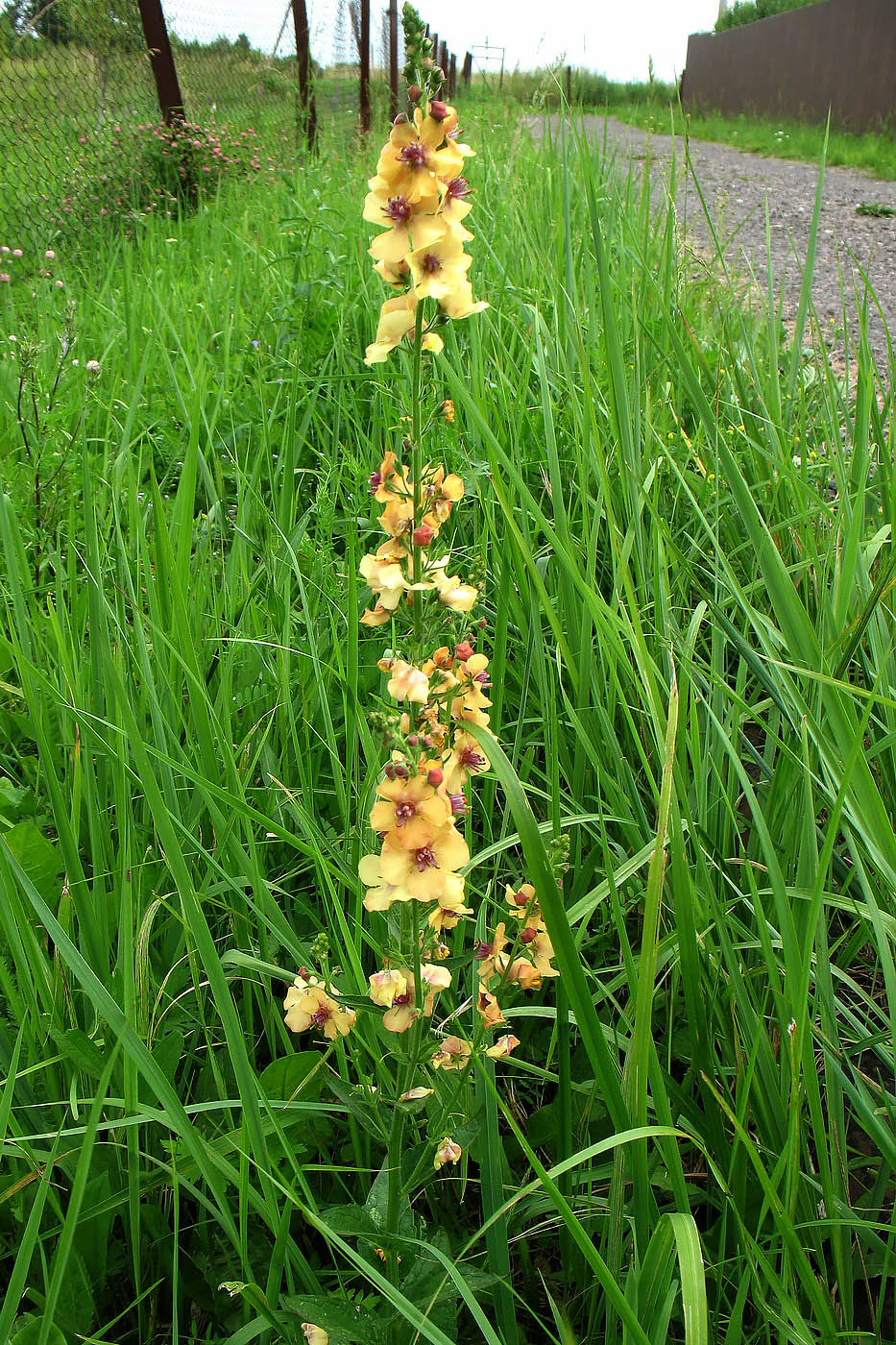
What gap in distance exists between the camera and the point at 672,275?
2.72 meters

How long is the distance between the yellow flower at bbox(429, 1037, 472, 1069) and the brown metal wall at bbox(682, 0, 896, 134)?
12367mm

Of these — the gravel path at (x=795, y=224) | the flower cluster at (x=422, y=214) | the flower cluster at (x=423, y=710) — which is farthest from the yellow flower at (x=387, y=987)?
the gravel path at (x=795, y=224)

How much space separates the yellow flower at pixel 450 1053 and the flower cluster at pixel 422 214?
70 cm

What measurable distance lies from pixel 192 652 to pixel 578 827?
656 mm

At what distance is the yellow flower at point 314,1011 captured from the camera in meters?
0.93

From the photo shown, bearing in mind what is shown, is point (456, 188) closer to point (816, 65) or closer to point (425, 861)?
point (425, 861)

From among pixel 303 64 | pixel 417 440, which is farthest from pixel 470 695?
pixel 303 64

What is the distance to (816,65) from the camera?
17.3 metres

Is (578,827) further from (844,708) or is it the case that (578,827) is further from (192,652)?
(192,652)

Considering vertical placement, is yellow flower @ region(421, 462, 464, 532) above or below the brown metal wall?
below

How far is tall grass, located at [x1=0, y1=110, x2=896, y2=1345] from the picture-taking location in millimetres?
873

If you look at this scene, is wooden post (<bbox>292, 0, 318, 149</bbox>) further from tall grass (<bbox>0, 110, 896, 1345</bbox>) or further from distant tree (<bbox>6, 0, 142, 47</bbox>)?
tall grass (<bbox>0, 110, 896, 1345</bbox>)

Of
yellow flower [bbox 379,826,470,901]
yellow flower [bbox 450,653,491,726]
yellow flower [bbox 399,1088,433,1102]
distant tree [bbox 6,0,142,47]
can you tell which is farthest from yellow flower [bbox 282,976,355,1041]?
distant tree [bbox 6,0,142,47]

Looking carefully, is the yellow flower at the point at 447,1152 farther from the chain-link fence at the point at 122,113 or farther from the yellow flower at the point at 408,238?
the chain-link fence at the point at 122,113
